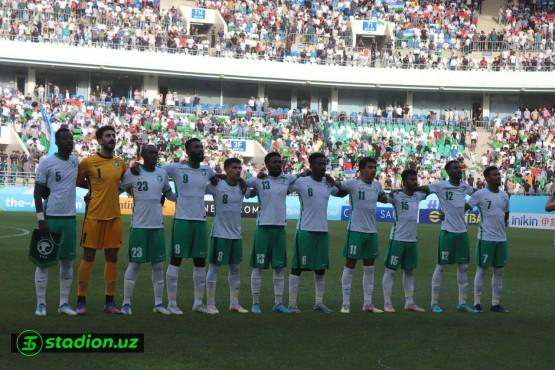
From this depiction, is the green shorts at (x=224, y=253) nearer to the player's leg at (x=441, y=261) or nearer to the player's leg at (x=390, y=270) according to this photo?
the player's leg at (x=390, y=270)

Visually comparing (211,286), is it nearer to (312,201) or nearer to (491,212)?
(312,201)

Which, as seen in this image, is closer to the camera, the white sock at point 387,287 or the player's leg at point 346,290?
the player's leg at point 346,290

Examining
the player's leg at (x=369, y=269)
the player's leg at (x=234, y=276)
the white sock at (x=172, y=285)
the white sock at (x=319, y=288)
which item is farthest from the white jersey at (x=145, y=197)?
the player's leg at (x=369, y=269)

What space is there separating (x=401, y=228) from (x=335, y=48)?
1687 inches

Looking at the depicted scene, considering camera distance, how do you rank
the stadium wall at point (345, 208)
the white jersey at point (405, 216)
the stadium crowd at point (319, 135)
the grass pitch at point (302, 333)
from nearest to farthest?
the grass pitch at point (302, 333), the white jersey at point (405, 216), the stadium wall at point (345, 208), the stadium crowd at point (319, 135)

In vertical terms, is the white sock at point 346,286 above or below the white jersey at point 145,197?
below

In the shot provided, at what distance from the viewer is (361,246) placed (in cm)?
1400

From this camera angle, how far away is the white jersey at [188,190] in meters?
13.2

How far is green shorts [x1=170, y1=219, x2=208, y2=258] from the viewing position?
13.0 meters

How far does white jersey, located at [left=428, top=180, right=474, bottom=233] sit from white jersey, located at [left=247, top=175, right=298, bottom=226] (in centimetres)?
250

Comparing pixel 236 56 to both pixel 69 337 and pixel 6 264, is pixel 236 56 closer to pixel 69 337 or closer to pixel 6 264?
pixel 6 264

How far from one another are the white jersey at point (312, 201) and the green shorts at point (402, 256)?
3.79ft

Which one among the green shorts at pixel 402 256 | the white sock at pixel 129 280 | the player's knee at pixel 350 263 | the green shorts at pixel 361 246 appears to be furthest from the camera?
the green shorts at pixel 402 256

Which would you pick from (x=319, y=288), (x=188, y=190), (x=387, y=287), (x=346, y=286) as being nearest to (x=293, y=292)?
(x=319, y=288)
